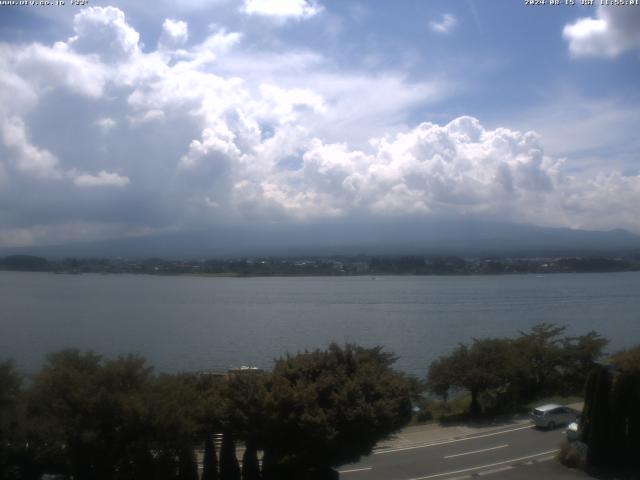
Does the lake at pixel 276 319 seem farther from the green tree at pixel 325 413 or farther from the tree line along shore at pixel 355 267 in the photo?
the green tree at pixel 325 413

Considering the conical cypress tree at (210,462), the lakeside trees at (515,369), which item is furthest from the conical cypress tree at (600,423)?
the lakeside trees at (515,369)

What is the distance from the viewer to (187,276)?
11112 centimetres

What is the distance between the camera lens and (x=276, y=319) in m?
52.3

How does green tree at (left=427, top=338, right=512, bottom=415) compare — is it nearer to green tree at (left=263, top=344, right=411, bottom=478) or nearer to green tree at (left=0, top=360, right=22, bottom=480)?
green tree at (left=263, top=344, right=411, bottom=478)

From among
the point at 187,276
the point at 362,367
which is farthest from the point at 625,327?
the point at 187,276

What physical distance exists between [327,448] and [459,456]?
533cm

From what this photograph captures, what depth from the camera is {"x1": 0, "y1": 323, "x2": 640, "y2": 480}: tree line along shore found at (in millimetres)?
10422

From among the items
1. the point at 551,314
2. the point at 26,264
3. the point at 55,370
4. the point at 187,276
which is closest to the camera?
the point at 55,370

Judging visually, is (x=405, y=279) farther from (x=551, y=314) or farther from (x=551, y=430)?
(x=551, y=430)

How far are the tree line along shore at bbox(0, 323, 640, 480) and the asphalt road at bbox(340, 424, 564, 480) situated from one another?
1.92 m

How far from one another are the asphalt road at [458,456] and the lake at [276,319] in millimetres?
13678

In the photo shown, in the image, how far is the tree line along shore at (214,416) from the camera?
34.2 ft

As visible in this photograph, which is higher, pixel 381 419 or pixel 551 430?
pixel 381 419

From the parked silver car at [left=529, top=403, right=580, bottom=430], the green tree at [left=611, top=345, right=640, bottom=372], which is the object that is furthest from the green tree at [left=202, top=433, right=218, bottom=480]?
the parked silver car at [left=529, top=403, right=580, bottom=430]
